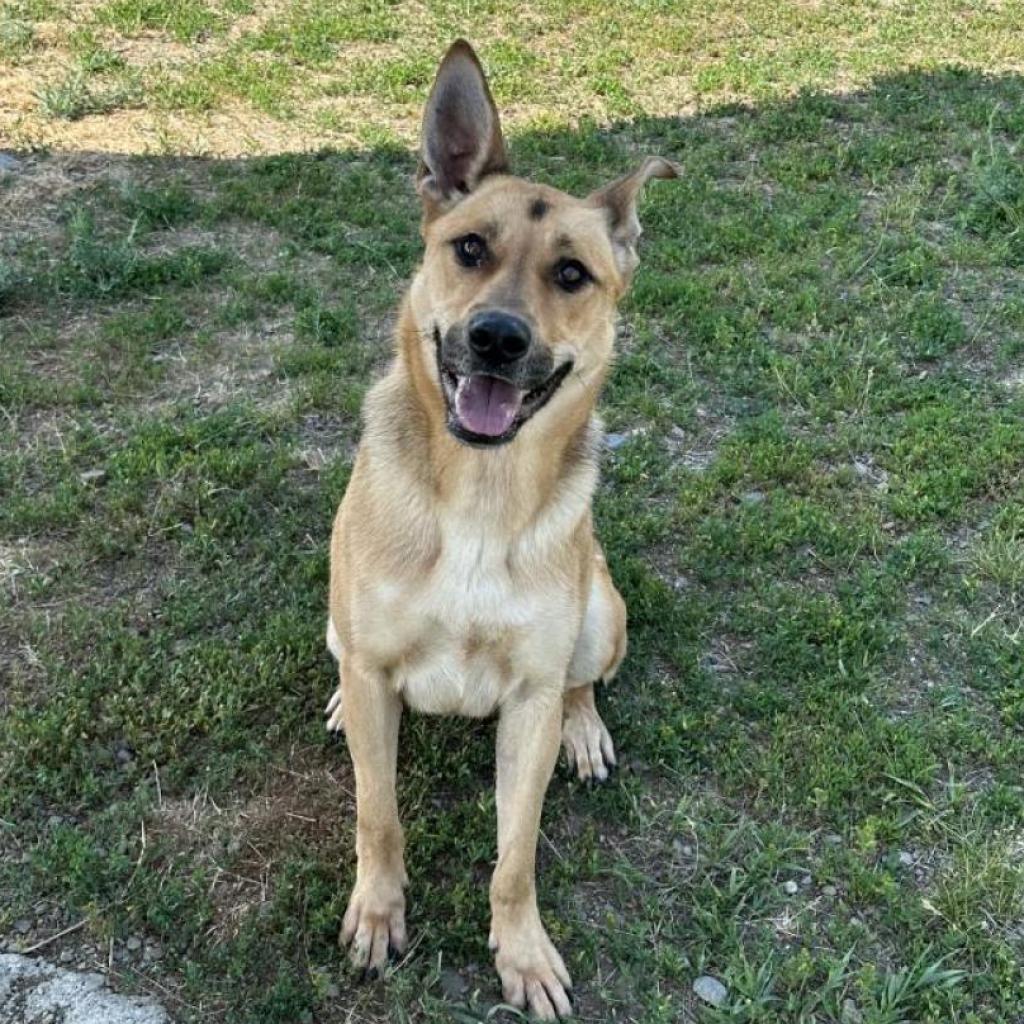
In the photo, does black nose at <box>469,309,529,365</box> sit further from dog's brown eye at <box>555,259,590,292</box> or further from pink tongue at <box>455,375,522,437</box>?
dog's brown eye at <box>555,259,590,292</box>

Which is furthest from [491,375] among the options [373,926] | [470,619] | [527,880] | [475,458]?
[373,926]

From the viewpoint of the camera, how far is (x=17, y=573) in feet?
13.2

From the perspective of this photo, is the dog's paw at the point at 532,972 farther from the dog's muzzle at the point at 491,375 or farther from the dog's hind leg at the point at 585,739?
the dog's muzzle at the point at 491,375

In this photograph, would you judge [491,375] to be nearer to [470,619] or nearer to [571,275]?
[571,275]

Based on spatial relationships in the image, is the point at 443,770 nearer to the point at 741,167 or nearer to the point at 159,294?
the point at 159,294

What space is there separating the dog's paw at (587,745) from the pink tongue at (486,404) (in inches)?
49.5

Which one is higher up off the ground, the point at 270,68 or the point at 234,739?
the point at 270,68

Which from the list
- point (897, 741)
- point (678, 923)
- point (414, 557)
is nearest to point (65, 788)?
point (414, 557)

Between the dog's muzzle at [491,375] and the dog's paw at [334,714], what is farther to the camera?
the dog's paw at [334,714]

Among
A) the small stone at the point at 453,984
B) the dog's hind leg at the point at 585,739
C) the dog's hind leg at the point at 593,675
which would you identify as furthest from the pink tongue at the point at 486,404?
the small stone at the point at 453,984

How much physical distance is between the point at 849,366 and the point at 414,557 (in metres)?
3.35

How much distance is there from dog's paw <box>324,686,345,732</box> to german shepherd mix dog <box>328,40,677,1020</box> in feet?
1.83

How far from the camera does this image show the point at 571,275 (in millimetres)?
3070

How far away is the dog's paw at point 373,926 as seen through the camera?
296 centimetres
